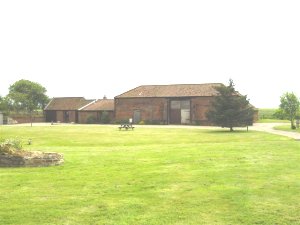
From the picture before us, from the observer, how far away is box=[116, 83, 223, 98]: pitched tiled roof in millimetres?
60688

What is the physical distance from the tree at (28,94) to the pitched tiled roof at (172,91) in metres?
45.6

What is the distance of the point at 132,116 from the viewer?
65312mm

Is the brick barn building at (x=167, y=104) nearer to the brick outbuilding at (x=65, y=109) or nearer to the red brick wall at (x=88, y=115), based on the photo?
the red brick wall at (x=88, y=115)

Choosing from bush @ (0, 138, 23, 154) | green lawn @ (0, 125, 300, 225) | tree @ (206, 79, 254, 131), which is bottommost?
green lawn @ (0, 125, 300, 225)

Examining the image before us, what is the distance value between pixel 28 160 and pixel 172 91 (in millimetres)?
50510

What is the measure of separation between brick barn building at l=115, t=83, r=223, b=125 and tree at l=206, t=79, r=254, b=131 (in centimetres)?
1636

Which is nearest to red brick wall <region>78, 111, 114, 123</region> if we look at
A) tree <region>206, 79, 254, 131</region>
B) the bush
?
tree <region>206, 79, 254, 131</region>

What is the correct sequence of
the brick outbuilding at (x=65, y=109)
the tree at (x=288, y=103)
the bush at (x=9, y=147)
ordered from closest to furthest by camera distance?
the bush at (x=9, y=147) → the tree at (x=288, y=103) → the brick outbuilding at (x=65, y=109)

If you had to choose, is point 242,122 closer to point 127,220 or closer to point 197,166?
point 197,166

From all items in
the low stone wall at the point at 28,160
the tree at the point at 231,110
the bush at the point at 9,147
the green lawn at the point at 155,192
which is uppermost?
the tree at the point at 231,110

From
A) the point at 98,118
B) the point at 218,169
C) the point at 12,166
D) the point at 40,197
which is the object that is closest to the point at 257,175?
the point at 218,169

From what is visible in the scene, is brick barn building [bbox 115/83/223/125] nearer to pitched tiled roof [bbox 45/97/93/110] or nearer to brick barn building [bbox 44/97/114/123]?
brick barn building [bbox 44/97/114/123]

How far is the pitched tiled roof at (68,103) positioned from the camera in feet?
245

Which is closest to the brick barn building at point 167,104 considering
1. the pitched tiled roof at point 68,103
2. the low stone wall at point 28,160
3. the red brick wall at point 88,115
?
the red brick wall at point 88,115
